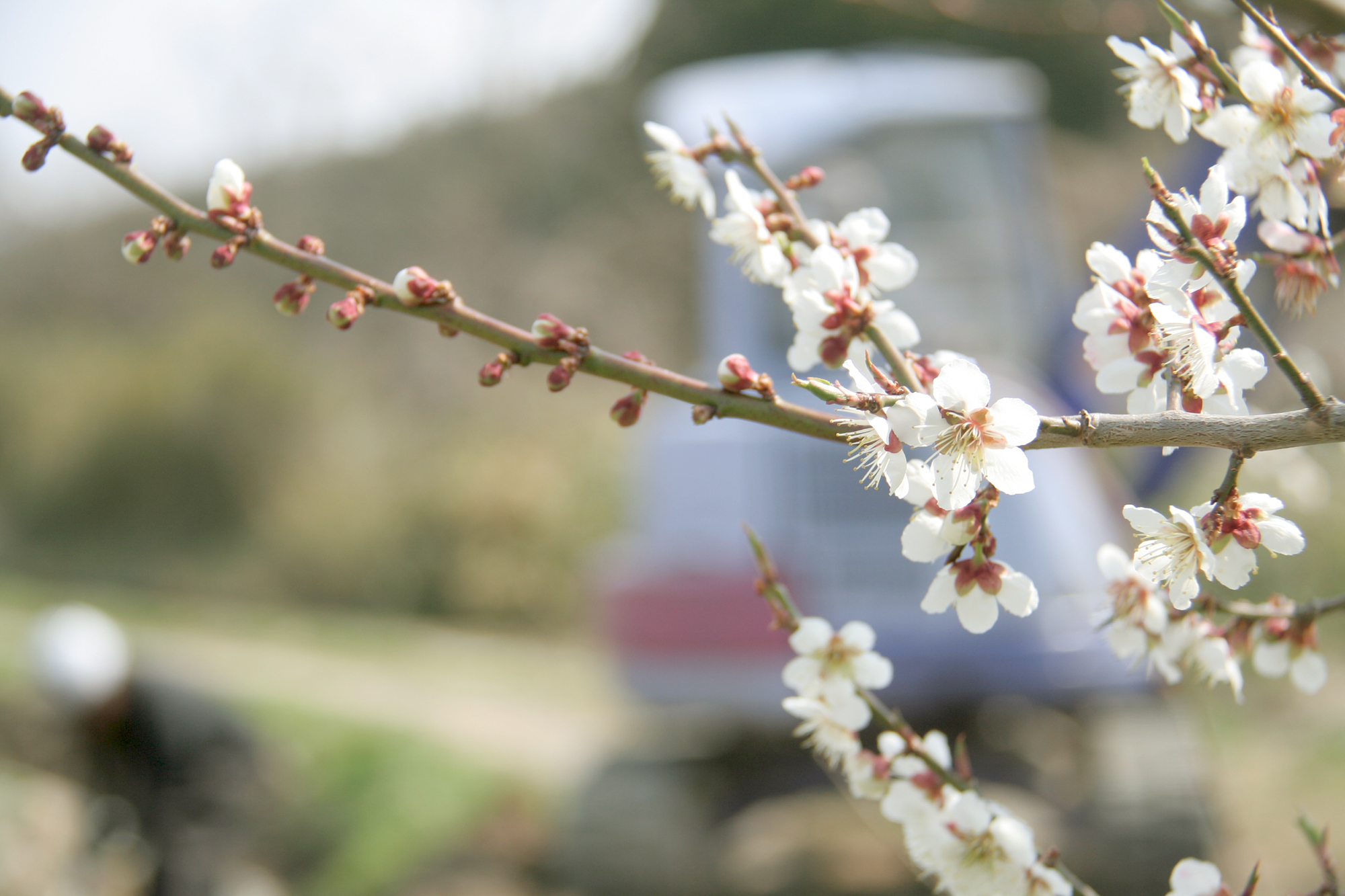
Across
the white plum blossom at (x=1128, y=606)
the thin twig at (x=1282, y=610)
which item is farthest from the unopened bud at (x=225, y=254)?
the thin twig at (x=1282, y=610)

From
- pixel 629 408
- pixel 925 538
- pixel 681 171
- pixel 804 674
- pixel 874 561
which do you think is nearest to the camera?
pixel 925 538

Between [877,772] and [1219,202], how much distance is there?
24.1 inches

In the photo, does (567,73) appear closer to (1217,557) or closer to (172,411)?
(172,411)

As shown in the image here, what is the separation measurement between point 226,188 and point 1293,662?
3.55 ft

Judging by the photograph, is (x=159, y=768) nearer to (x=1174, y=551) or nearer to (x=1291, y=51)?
(x=1174, y=551)

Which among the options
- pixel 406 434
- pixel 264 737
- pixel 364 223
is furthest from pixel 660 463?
pixel 364 223

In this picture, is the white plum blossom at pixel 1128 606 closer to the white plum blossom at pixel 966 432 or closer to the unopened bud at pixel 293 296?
the white plum blossom at pixel 966 432

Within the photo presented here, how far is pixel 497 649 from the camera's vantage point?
984cm

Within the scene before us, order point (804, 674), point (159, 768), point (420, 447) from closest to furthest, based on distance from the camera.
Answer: point (804, 674)
point (159, 768)
point (420, 447)

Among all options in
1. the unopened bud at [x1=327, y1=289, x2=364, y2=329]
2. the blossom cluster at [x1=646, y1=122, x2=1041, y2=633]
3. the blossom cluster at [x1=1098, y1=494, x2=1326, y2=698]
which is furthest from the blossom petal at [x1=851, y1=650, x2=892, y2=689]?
the unopened bud at [x1=327, y1=289, x2=364, y2=329]

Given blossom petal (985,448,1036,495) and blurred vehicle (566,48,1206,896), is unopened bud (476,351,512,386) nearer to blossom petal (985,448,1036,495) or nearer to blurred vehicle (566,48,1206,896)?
blossom petal (985,448,1036,495)

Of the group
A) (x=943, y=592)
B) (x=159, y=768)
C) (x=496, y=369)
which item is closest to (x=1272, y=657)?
(x=943, y=592)

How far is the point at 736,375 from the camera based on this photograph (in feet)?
2.57

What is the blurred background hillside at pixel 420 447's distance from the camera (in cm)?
553
